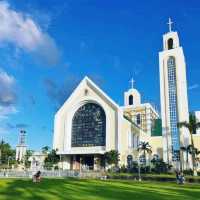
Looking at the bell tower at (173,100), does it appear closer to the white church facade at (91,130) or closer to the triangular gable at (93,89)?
the white church facade at (91,130)

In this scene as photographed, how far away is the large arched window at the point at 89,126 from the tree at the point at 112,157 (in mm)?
5413

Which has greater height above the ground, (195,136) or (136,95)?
→ (136,95)

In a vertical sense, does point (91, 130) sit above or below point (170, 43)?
below

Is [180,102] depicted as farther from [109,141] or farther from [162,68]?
[109,141]

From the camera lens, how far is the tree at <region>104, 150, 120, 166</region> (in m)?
52.0

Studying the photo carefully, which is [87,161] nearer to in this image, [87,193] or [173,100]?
[173,100]

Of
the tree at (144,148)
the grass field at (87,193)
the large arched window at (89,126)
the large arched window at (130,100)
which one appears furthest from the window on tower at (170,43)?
the grass field at (87,193)

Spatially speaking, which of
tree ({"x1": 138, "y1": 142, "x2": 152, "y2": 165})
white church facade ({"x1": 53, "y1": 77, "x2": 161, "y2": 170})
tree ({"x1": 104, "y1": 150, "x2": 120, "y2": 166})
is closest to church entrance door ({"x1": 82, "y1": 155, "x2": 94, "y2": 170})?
white church facade ({"x1": 53, "y1": 77, "x2": 161, "y2": 170})

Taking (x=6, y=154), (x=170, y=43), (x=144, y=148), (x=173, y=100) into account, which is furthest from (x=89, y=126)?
(x=6, y=154)

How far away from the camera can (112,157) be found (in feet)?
171

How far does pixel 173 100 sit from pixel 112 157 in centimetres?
1606

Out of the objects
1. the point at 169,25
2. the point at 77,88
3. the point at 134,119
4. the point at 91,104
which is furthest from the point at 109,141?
the point at 169,25

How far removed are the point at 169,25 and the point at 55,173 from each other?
40680mm

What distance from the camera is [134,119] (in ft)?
254
